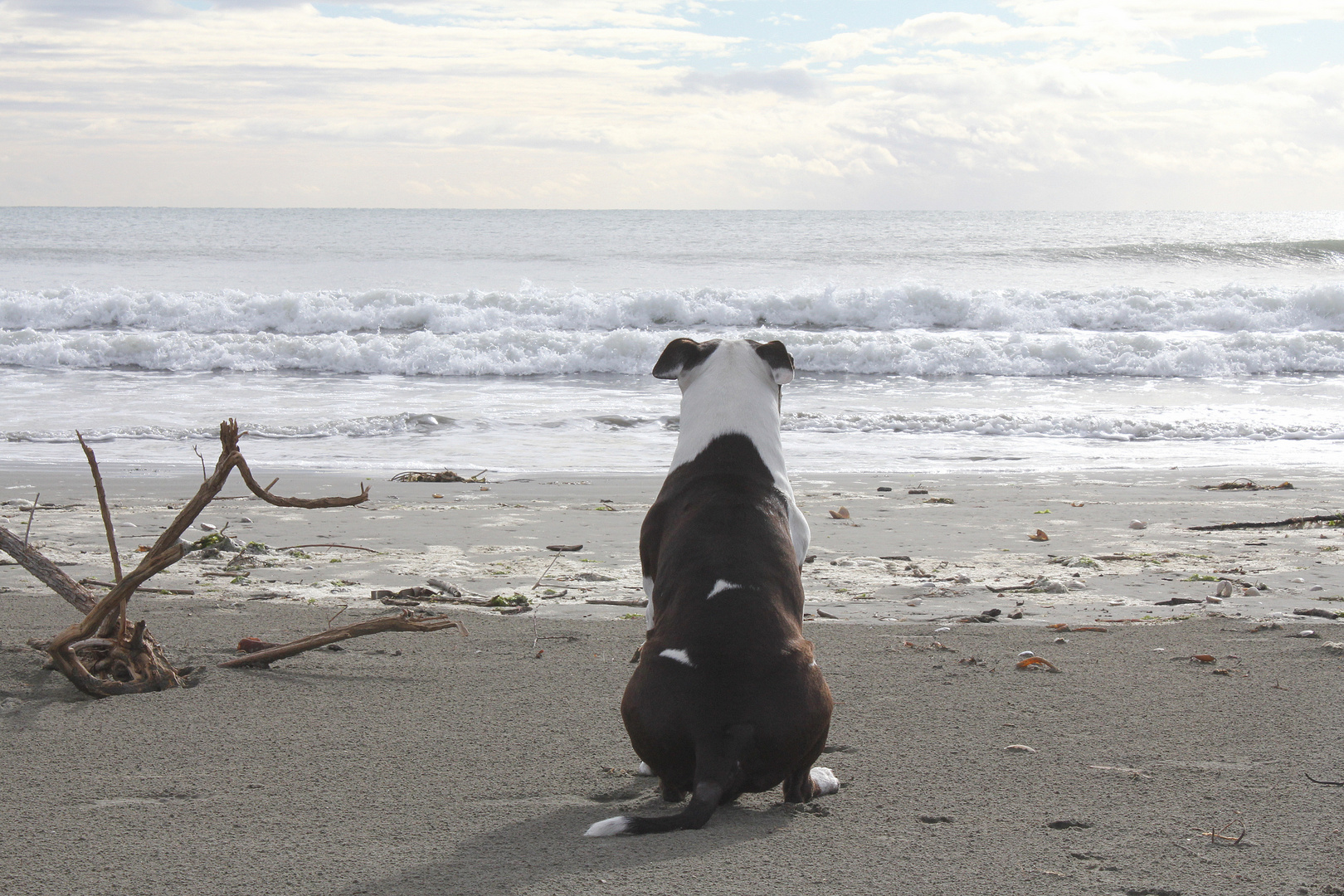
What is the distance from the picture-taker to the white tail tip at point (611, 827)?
243cm

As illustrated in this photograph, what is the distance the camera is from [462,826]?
101 inches

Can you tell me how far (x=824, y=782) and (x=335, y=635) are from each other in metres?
1.92

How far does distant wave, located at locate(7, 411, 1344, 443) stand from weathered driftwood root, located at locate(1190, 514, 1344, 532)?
425 centimetres

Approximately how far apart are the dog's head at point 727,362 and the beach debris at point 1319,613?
272 cm

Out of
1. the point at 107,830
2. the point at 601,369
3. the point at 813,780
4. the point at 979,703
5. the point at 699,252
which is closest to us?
the point at 107,830

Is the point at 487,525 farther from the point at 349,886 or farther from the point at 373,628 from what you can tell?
the point at 349,886

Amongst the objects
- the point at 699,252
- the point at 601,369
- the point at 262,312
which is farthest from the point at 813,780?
the point at 699,252

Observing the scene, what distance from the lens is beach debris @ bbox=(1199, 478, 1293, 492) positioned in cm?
815

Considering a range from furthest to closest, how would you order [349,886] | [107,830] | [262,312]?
[262,312], [107,830], [349,886]

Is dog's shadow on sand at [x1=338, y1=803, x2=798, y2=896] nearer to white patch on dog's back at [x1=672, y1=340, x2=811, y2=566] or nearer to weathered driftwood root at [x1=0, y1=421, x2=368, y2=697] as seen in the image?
white patch on dog's back at [x1=672, y1=340, x2=811, y2=566]

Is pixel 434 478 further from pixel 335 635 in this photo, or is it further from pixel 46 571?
pixel 46 571

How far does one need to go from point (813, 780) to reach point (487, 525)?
432 cm

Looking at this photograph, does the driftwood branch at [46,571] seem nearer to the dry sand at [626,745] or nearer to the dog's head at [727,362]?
the dry sand at [626,745]

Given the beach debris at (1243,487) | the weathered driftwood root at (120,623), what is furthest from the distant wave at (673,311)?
the weathered driftwood root at (120,623)
